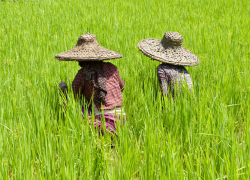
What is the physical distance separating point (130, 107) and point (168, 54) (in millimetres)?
551

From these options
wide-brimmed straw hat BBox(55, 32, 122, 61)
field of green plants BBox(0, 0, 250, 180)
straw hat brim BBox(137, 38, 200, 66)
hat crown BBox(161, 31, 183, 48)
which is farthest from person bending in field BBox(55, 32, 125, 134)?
hat crown BBox(161, 31, 183, 48)

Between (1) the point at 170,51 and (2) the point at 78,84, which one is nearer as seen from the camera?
(2) the point at 78,84

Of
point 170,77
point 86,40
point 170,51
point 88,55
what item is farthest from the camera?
point 170,51

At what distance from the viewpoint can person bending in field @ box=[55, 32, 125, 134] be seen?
200cm

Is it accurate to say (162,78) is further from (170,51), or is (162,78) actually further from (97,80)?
(97,80)

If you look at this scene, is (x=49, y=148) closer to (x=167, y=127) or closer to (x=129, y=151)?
(x=129, y=151)

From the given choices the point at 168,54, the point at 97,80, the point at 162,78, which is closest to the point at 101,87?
the point at 97,80

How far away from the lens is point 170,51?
91.4 inches

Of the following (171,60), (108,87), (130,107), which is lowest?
(130,107)

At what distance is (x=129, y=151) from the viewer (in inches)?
57.1

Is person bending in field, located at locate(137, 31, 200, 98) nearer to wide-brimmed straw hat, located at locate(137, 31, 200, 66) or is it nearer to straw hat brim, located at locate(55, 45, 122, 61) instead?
wide-brimmed straw hat, located at locate(137, 31, 200, 66)

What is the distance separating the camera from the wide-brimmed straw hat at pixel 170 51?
223 centimetres

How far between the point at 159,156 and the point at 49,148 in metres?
0.59

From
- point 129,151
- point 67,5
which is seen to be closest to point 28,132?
point 129,151
